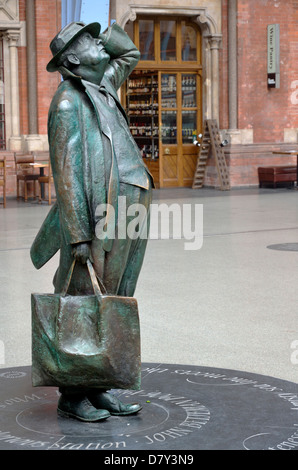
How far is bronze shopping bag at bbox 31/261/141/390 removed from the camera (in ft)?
11.5

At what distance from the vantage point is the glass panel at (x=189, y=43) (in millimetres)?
17859

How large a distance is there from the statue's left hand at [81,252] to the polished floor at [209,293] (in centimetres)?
138

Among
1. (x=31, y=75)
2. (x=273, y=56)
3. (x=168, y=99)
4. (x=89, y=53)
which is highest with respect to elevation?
(x=273, y=56)

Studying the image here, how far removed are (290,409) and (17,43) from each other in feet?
44.3

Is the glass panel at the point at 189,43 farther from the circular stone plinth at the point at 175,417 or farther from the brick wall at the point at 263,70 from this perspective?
the circular stone plinth at the point at 175,417

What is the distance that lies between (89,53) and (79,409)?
161cm

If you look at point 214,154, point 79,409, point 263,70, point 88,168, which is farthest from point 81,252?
point 263,70

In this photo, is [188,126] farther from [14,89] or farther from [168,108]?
[14,89]

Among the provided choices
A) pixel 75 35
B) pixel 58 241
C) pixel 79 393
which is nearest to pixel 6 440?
pixel 79 393

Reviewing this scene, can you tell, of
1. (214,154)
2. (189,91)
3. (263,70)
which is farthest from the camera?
(189,91)

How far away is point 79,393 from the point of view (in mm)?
3676

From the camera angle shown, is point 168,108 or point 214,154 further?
point 168,108

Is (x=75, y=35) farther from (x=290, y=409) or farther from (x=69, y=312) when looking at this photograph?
(x=290, y=409)

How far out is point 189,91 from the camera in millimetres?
18094
